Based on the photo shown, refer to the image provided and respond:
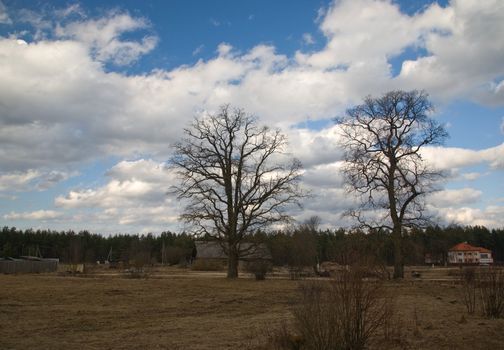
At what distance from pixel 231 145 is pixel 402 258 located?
16.1 m

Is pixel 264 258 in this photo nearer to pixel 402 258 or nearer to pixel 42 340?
pixel 402 258

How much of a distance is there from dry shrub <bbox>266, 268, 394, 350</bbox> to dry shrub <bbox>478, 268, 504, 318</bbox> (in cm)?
594

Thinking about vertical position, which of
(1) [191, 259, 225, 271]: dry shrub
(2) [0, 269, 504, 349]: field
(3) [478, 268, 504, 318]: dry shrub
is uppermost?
(3) [478, 268, 504, 318]: dry shrub

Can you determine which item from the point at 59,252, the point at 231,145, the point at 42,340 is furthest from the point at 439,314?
the point at 59,252

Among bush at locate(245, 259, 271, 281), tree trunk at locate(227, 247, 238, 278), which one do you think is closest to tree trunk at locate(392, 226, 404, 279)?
bush at locate(245, 259, 271, 281)

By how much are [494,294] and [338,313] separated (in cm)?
724

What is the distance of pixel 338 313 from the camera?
8.27m

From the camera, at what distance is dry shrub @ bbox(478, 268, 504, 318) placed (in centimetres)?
1297

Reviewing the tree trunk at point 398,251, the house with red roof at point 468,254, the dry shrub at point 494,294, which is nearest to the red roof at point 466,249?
the house with red roof at point 468,254

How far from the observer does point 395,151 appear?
34.7 meters

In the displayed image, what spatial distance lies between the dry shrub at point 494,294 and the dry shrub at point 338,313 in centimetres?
594

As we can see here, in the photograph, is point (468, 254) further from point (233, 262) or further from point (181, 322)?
point (181, 322)

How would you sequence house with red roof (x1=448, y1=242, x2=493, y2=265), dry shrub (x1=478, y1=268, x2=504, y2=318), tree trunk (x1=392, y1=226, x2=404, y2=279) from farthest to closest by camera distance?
house with red roof (x1=448, y1=242, x2=493, y2=265)
tree trunk (x1=392, y1=226, x2=404, y2=279)
dry shrub (x1=478, y1=268, x2=504, y2=318)

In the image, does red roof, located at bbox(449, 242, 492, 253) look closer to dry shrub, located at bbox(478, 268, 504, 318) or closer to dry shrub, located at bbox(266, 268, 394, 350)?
dry shrub, located at bbox(478, 268, 504, 318)
